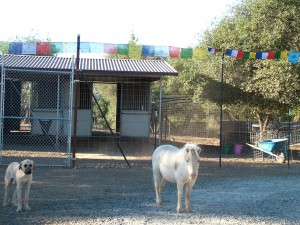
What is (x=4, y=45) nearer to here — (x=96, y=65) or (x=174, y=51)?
(x=96, y=65)

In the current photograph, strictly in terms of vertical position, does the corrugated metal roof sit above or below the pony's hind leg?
above

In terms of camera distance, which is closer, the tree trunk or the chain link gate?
the chain link gate

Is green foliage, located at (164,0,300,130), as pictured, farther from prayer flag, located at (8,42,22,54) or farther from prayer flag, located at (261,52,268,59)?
prayer flag, located at (8,42,22,54)

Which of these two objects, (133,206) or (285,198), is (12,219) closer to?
(133,206)

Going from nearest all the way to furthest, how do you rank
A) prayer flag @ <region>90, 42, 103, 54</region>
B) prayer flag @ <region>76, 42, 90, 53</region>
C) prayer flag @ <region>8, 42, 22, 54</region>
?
prayer flag @ <region>76, 42, 90, 53</region> < prayer flag @ <region>90, 42, 103, 54</region> < prayer flag @ <region>8, 42, 22, 54</region>

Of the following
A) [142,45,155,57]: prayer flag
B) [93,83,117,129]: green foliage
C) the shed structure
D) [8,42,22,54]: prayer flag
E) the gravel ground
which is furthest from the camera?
[93,83,117,129]: green foliage

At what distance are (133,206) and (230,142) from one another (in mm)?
12947

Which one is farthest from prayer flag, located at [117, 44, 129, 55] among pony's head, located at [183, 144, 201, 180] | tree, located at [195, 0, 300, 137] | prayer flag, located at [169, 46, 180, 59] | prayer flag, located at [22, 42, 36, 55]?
pony's head, located at [183, 144, 201, 180]

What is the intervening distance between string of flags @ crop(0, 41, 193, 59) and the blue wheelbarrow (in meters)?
4.04

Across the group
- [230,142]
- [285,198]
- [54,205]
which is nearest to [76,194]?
[54,205]

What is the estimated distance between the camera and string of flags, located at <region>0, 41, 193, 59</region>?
1461 centimetres

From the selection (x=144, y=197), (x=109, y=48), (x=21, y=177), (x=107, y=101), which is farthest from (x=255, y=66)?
(x=107, y=101)

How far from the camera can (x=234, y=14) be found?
19.2 meters

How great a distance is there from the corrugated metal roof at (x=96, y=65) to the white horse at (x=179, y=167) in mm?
8674
